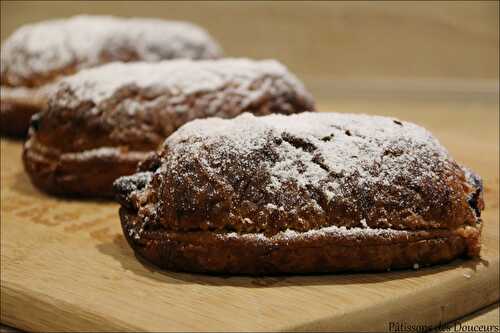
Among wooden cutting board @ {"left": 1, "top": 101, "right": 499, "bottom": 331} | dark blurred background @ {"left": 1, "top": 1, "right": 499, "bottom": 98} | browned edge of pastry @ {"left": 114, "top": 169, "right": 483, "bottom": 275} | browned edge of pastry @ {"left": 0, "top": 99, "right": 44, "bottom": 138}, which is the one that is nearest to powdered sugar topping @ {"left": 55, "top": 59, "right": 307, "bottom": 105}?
wooden cutting board @ {"left": 1, "top": 101, "right": 499, "bottom": 331}

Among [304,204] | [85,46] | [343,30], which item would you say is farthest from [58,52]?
[304,204]

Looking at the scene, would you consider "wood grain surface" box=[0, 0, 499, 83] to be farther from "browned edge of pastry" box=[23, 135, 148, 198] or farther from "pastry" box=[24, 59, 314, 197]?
"browned edge of pastry" box=[23, 135, 148, 198]

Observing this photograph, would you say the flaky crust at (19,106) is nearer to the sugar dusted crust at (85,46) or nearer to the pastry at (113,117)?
the sugar dusted crust at (85,46)

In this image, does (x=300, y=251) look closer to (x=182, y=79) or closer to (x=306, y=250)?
(x=306, y=250)

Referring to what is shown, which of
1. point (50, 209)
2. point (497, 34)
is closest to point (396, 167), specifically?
point (50, 209)

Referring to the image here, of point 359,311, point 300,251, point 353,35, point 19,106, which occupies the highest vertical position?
point 353,35

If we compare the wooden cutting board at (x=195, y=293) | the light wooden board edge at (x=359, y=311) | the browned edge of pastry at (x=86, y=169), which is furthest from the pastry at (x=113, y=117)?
the light wooden board edge at (x=359, y=311)

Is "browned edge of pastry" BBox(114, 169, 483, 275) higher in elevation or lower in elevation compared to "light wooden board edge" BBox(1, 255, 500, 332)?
higher
